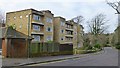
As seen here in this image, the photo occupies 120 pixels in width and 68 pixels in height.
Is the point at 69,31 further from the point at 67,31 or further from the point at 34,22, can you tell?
the point at 34,22

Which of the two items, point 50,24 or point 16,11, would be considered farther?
point 50,24

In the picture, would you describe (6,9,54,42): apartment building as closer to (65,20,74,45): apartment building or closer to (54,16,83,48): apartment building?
(54,16,83,48): apartment building

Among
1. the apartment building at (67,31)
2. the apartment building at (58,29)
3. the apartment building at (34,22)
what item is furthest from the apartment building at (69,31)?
the apartment building at (34,22)

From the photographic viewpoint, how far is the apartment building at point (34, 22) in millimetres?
57853

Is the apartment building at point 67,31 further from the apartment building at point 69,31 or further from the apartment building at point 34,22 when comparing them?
the apartment building at point 34,22

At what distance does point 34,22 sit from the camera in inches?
2287

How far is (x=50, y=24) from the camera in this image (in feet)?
220

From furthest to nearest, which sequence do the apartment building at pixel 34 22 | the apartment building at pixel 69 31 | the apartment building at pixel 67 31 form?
the apartment building at pixel 69 31 → the apartment building at pixel 67 31 → the apartment building at pixel 34 22

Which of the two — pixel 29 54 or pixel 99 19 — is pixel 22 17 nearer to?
pixel 29 54

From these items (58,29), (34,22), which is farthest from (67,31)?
(34,22)

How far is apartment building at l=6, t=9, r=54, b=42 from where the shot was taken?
57.9 m

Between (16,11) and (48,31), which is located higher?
(16,11)

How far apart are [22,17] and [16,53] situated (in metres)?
32.0

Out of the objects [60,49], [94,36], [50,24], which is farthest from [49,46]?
[94,36]
